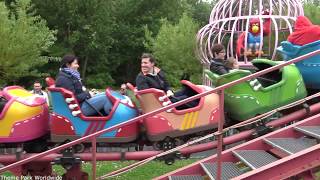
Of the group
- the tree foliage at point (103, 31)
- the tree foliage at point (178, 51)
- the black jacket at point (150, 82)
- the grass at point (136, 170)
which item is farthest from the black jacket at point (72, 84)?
the tree foliage at point (103, 31)

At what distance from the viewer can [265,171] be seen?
4.25m

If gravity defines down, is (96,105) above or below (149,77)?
below

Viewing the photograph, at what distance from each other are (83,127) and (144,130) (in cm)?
73

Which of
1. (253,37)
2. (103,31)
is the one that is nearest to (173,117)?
(253,37)

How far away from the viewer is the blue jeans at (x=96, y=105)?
5.51 m

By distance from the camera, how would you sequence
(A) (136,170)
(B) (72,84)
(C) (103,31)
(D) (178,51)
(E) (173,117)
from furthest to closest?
(C) (103,31), (D) (178,51), (A) (136,170), (B) (72,84), (E) (173,117)

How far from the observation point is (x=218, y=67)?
610 cm

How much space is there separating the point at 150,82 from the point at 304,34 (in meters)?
2.19

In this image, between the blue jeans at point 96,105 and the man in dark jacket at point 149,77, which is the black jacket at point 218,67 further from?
the blue jeans at point 96,105

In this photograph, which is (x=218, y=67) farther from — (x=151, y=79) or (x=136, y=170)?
(x=136, y=170)

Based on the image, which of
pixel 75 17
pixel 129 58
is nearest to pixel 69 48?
pixel 75 17

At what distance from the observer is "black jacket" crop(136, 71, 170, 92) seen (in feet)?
18.6

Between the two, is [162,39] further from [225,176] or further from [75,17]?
[225,176]

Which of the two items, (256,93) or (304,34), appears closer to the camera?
(256,93)
